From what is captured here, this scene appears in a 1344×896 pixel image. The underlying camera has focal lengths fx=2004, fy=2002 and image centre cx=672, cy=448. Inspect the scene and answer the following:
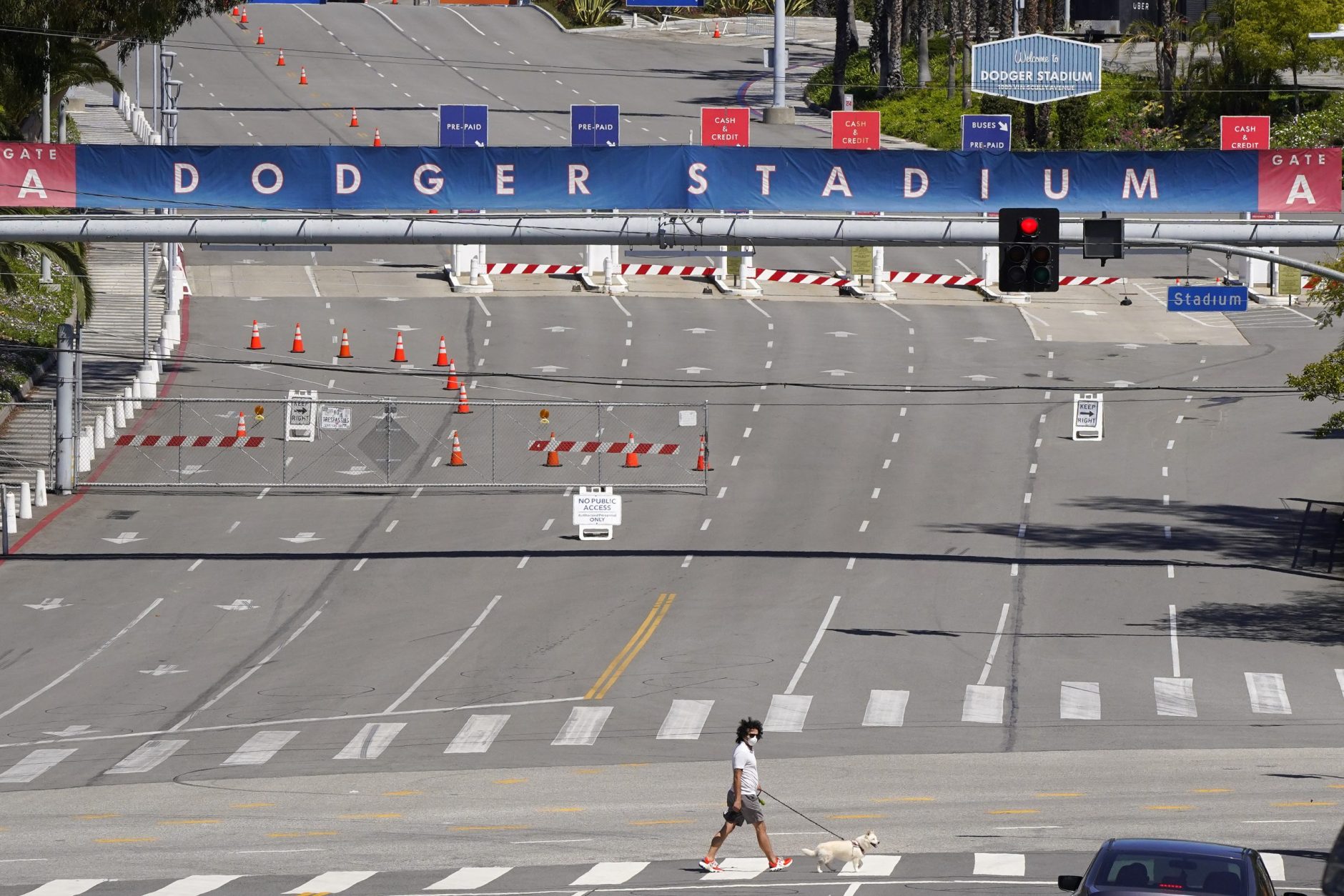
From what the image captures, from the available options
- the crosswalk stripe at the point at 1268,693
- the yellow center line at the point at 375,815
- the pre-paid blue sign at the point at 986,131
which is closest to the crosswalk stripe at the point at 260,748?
the yellow center line at the point at 375,815

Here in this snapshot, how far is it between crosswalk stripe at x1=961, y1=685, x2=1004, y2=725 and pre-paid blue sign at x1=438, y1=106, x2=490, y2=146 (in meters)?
41.0

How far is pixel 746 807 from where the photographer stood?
65.5 ft

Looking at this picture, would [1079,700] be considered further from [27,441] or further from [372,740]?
[27,441]

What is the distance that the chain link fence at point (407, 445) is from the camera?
4731cm

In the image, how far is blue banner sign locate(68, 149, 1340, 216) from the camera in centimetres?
4262

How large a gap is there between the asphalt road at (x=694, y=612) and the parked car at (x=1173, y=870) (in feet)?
12.4

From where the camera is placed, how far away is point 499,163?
42.9 m

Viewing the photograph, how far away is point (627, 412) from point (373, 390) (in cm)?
725

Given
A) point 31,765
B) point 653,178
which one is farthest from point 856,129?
point 31,765

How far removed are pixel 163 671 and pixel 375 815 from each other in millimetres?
11460

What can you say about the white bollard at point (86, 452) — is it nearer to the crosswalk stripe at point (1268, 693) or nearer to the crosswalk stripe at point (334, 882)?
the crosswalk stripe at point (1268, 693)

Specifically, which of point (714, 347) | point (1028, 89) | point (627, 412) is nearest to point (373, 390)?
point (627, 412)

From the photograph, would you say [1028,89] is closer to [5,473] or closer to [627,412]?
[627,412]

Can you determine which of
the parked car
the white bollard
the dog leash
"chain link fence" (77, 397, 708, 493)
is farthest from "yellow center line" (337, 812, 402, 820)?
the white bollard
